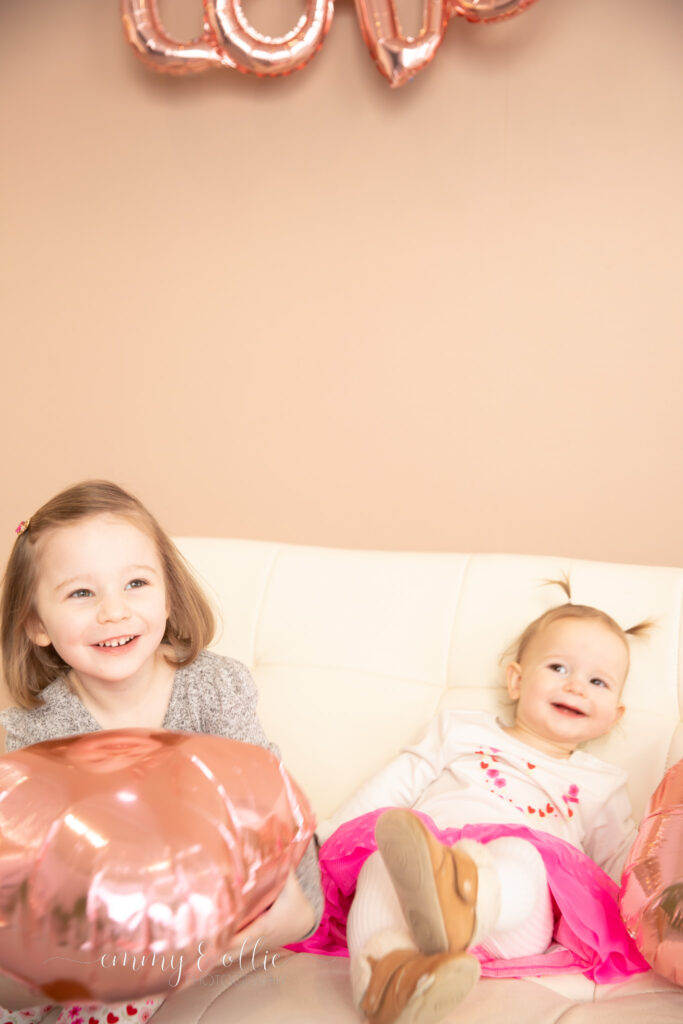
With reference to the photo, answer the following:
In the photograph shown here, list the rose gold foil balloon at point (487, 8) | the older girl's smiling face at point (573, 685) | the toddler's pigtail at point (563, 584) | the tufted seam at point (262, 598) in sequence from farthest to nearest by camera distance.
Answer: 1. the rose gold foil balloon at point (487, 8)
2. the tufted seam at point (262, 598)
3. the toddler's pigtail at point (563, 584)
4. the older girl's smiling face at point (573, 685)

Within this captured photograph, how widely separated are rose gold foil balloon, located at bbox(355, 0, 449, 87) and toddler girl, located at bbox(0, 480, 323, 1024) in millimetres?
1120

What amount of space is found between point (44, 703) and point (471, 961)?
2.14 feet

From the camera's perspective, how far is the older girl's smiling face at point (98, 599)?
1157 mm

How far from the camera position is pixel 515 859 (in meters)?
1.06

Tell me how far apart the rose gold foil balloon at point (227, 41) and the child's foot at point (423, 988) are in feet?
5.64

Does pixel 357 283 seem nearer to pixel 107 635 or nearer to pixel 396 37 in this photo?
pixel 396 37

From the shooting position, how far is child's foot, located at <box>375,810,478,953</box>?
0.90 meters

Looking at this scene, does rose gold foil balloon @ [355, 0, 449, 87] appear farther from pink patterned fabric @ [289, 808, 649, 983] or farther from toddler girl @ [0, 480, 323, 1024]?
pink patterned fabric @ [289, 808, 649, 983]

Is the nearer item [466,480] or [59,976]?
[59,976]

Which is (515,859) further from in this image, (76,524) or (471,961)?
(76,524)

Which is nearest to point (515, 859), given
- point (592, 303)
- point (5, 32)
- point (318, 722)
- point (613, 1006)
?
point (613, 1006)

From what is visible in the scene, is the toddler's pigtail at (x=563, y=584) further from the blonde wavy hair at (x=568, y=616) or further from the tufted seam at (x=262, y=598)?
the tufted seam at (x=262, y=598)

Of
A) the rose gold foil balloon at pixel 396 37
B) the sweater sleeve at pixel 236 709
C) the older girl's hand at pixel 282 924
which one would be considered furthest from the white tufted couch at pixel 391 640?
the rose gold foil balloon at pixel 396 37

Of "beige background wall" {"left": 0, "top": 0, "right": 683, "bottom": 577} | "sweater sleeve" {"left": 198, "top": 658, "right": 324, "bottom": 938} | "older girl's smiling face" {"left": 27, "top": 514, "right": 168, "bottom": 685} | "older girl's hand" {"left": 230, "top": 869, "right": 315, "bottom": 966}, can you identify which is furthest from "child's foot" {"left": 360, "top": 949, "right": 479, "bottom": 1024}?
"beige background wall" {"left": 0, "top": 0, "right": 683, "bottom": 577}
